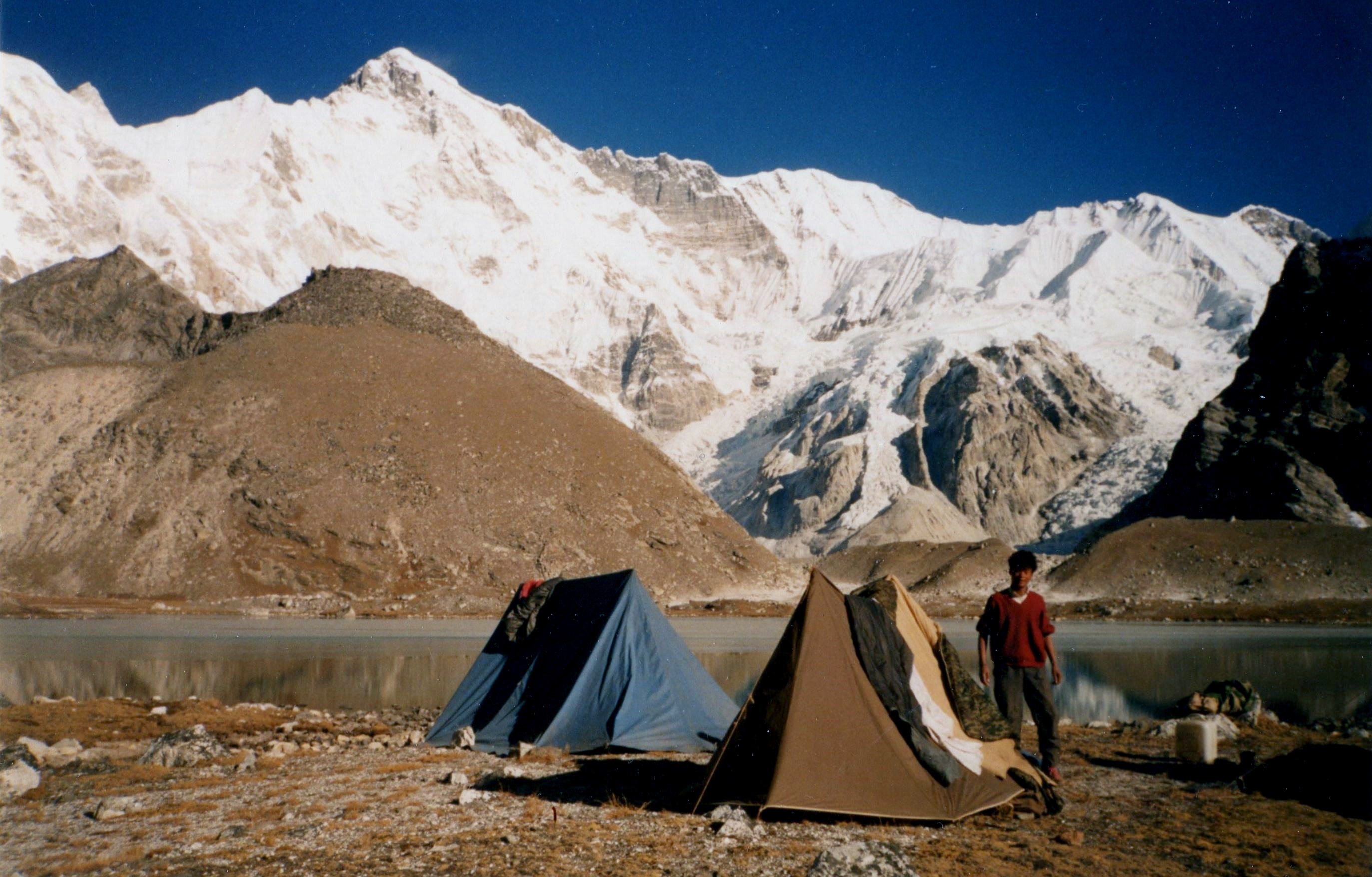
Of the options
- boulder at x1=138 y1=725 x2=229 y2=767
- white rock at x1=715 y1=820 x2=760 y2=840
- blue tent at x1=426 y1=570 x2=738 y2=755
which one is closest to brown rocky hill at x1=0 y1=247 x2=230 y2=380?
blue tent at x1=426 y1=570 x2=738 y2=755

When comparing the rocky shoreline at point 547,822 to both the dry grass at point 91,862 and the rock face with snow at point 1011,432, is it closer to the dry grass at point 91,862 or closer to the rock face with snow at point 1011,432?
the dry grass at point 91,862

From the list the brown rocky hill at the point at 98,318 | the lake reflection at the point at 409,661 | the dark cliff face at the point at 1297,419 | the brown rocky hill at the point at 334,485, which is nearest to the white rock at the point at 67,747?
the lake reflection at the point at 409,661

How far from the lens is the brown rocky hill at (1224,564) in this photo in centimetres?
7212

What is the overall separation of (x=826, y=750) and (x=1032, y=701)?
2.67 meters

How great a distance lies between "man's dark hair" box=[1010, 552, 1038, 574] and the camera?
1144 cm

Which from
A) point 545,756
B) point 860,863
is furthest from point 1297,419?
point 860,863

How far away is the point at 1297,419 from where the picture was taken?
101625 mm

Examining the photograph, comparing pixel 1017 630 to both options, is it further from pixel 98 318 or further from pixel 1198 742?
pixel 98 318

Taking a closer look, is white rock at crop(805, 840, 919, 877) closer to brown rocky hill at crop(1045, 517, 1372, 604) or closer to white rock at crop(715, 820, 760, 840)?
white rock at crop(715, 820, 760, 840)

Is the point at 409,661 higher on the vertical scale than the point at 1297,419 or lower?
lower

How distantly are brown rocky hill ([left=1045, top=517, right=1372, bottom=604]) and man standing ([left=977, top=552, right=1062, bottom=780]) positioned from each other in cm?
6800

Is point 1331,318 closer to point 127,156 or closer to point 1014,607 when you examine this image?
point 1014,607

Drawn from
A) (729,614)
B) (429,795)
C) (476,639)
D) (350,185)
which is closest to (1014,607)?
(429,795)

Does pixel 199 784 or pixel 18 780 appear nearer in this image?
pixel 18 780
